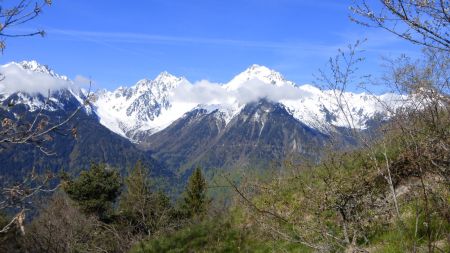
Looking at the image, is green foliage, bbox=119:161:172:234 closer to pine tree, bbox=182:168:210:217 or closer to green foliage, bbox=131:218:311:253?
green foliage, bbox=131:218:311:253

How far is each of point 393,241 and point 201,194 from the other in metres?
53.4

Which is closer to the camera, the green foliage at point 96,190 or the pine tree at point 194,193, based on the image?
the green foliage at point 96,190

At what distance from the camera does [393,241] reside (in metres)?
7.56

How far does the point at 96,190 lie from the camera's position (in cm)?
5047

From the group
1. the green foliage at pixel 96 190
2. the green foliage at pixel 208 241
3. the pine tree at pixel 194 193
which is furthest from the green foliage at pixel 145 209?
the pine tree at pixel 194 193

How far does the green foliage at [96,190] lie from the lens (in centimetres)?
4903

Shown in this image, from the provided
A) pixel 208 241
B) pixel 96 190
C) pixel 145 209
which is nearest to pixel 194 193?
pixel 96 190

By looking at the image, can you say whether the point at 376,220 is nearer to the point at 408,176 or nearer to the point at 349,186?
the point at 349,186

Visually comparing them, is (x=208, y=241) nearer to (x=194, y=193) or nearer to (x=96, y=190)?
(x=96, y=190)

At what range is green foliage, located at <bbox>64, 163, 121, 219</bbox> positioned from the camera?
49.0 metres

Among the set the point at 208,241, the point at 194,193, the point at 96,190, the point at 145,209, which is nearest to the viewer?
the point at 208,241

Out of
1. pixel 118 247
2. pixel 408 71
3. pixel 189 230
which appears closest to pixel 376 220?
pixel 408 71

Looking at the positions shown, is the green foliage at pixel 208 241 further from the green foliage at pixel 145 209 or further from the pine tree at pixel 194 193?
the pine tree at pixel 194 193

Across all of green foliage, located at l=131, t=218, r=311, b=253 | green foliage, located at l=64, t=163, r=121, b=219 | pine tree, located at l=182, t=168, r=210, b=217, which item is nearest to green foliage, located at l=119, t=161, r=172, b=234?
green foliage, located at l=131, t=218, r=311, b=253
